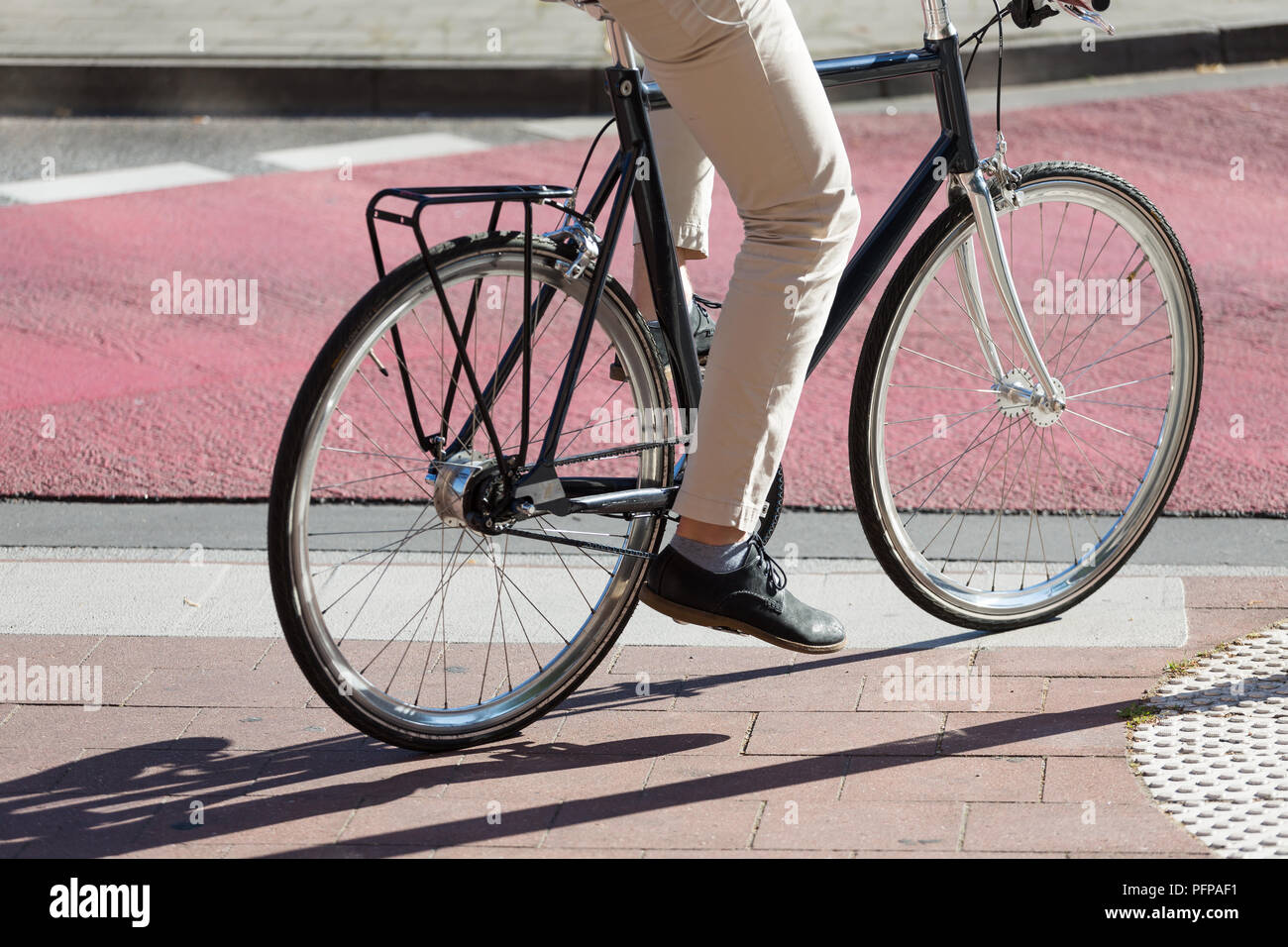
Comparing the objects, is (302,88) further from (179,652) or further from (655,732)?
(655,732)

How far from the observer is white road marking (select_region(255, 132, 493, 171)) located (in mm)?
8117

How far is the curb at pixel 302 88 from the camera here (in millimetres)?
9203

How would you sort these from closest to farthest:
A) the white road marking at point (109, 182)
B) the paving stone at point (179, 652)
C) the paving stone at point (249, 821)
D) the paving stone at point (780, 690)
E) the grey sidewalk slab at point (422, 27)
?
the paving stone at point (249, 821)
the paving stone at point (780, 690)
the paving stone at point (179, 652)
the white road marking at point (109, 182)
the grey sidewalk slab at point (422, 27)

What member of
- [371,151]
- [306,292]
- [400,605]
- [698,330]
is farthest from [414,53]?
[698,330]

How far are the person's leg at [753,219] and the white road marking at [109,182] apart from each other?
5.15m

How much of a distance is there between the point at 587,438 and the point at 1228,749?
4.40 feet

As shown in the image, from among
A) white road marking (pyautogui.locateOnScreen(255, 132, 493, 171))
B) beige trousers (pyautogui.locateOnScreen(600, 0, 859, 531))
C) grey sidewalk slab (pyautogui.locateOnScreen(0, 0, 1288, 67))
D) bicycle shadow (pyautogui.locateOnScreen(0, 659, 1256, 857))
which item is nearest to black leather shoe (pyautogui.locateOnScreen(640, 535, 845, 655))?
beige trousers (pyautogui.locateOnScreen(600, 0, 859, 531))

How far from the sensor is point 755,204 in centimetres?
298

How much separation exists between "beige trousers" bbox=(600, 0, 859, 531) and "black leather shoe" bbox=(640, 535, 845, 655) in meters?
0.11

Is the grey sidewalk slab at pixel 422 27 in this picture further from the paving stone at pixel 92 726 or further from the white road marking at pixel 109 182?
the paving stone at pixel 92 726

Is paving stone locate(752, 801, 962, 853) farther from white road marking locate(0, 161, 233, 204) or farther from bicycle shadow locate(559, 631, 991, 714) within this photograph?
white road marking locate(0, 161, 233, 204)

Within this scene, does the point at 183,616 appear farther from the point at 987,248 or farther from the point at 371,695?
the point at 987,248

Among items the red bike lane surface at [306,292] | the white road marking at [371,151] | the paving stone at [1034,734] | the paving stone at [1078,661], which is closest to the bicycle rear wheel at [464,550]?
the paving stone at [1034,734]

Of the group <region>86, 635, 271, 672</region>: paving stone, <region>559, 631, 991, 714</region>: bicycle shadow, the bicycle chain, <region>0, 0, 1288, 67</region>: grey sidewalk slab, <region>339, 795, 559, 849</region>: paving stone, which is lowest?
<region>339, 795, 559, 849</region>: paving stone
